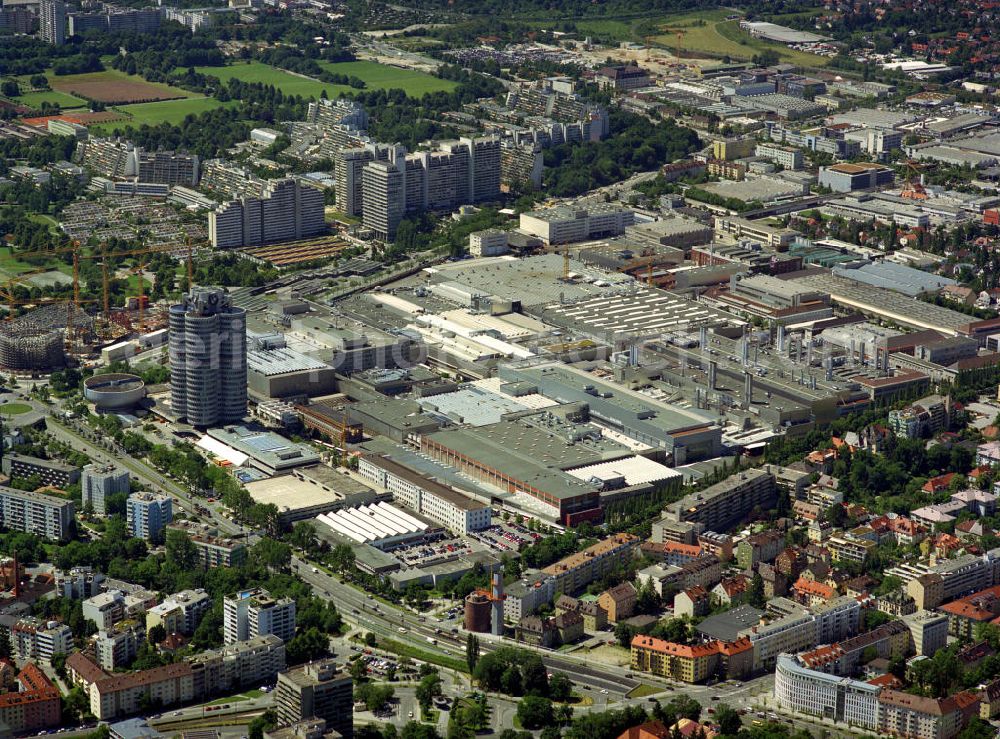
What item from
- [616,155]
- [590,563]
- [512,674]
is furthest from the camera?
[616,155]

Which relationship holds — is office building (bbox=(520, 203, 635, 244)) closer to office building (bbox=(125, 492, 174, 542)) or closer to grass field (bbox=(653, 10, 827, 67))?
office building (bbox=(125, 492, 174, 542))

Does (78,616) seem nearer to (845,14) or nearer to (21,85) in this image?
(21,85)

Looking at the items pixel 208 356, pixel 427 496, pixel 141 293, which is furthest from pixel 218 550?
pixel 141 293

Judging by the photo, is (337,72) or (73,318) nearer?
(73,318)

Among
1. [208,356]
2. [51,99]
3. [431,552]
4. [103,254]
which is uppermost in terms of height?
[208,356]

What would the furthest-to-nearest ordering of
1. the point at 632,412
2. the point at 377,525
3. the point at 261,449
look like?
the point at 632,412 → the point at 261,449 → the point at 377,525

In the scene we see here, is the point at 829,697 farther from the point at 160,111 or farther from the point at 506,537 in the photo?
the point at 160,111

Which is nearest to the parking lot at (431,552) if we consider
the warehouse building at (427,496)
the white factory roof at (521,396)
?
the warehouse building at (427,496)
